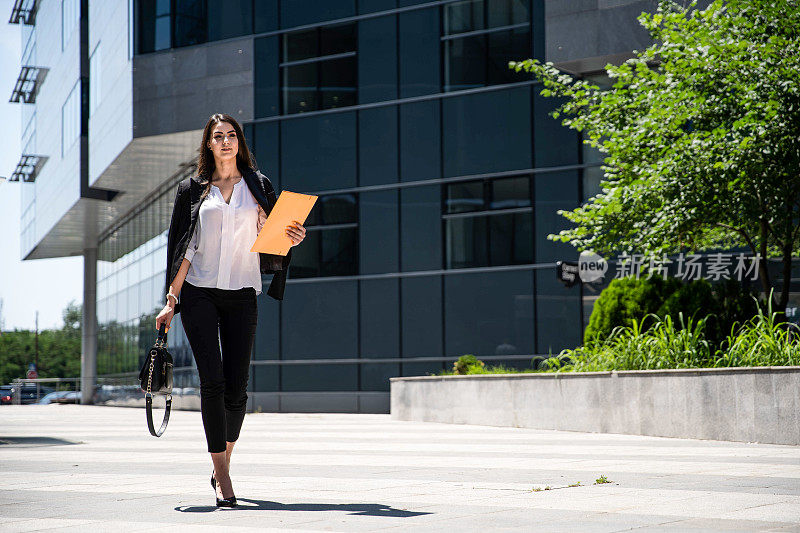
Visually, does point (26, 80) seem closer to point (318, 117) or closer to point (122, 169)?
point (122, 169)

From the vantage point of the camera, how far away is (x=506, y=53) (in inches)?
831

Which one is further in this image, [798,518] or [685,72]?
[685,72]

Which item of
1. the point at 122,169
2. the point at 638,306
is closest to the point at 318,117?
the point at 122,169

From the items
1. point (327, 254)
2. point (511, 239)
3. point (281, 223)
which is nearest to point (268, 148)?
point (327, 254)

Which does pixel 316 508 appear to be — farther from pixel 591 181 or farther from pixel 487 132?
pixel 487 132

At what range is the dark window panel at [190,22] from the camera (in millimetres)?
24641

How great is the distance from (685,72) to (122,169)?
65.5ft

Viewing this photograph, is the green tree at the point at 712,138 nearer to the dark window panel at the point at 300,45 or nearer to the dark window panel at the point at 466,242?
the dark window panel at the point at 466,242

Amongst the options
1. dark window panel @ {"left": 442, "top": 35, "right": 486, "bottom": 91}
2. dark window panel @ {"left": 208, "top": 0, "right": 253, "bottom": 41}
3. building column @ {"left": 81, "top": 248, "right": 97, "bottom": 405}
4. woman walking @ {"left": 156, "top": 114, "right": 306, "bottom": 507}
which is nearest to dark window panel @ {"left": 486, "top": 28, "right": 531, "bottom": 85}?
dark window panel @ {"left": 442, "top": 35, "right": 486, "bottom": 91}

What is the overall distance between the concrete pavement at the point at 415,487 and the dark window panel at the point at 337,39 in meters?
14.4

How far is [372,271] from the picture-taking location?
73.2ft

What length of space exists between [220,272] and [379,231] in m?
17.1

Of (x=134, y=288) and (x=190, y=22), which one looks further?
(x=134, y=288)

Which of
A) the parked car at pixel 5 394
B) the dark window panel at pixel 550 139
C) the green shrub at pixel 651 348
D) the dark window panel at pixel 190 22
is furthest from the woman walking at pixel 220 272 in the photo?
the parked car at pixel 5 394
